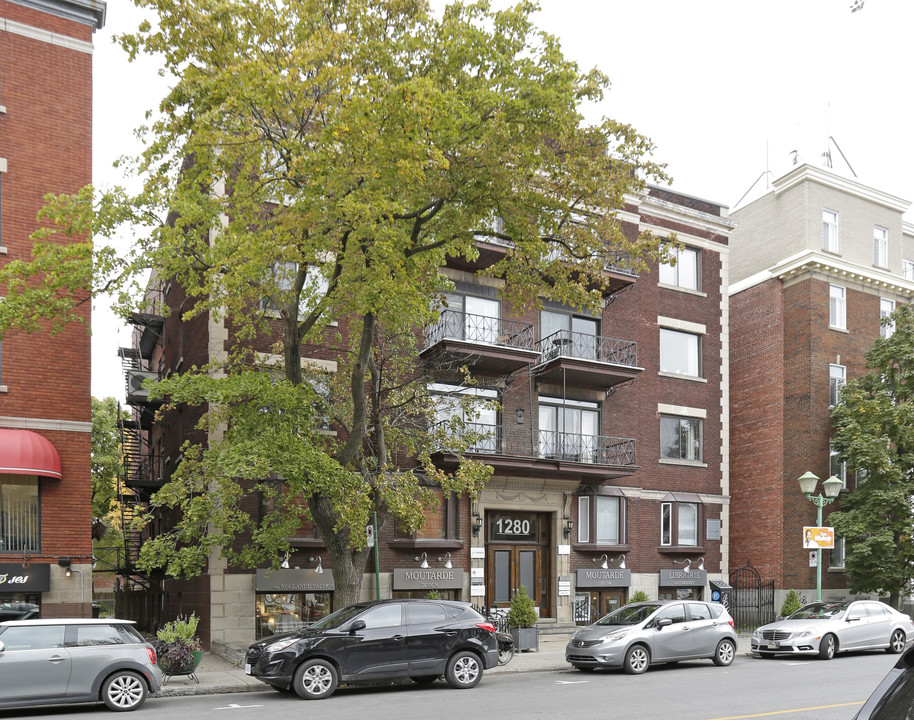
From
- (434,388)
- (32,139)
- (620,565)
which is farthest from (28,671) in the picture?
(620,565)

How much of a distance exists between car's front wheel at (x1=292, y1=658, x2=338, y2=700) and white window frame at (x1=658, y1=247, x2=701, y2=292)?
19756 millimetres

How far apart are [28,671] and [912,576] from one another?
26803 mm

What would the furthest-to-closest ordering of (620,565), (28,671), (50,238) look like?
(620,565)
(50,238)
(28,671)

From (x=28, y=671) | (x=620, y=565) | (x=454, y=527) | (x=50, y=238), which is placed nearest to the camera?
(x=28, y=671)

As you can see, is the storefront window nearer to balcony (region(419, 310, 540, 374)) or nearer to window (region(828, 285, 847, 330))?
balcony (region(419, 310, 540, 374))

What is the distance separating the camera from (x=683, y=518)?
1193 inches

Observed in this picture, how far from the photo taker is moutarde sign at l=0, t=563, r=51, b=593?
19.2m

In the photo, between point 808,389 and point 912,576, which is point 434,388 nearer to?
point 808,389

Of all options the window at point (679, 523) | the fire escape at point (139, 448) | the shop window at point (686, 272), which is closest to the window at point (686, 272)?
the shop window at point (686, 272)

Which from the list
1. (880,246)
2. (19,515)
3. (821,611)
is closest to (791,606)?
(821,611)

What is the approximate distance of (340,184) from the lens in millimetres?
15117

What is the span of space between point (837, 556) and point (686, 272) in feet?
37.9

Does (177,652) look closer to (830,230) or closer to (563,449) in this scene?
(563,449)

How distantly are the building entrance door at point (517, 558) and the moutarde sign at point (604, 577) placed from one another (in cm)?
107
